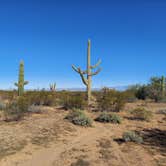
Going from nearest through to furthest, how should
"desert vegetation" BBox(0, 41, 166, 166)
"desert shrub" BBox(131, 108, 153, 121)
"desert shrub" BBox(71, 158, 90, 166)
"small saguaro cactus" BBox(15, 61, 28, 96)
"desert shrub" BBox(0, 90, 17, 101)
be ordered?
"desert shrub" BBox(71, 158, 90, 166) < "desert vegetation" BBox(0, 41, 166, 166) < "desert shrub" BBox(131, 108, 153, 121) < "desert shrub" BBox(0, 90, 17, 101) < "small saguaro cactus" BBox(15, 61, 28, 96)

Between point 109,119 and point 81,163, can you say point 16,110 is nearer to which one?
point 109,119

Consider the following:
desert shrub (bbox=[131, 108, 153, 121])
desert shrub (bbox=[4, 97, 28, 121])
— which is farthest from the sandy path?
desert shrub (bbox=[131, 108, 153, 121])

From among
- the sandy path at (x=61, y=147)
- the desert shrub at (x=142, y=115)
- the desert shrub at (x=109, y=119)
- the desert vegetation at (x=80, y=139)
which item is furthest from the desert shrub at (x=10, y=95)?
the sandy path at (x=61, y=147)

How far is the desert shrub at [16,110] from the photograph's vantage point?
1001 centimetres

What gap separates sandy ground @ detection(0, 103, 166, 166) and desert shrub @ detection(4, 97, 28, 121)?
2.51 feet

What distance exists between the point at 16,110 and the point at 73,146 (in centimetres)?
478

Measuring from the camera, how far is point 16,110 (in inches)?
412

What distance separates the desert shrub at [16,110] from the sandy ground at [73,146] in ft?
2.51

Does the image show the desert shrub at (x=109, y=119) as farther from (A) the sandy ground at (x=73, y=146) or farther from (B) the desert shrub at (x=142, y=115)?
(B) the desert shrub at (x=142, y=115)

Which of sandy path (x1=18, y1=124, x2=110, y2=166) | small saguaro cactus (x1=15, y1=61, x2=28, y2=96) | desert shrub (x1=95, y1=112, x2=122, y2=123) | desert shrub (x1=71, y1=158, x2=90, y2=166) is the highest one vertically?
small saguaro cactus (x1=15, y1=61, x2=28, y2=96)

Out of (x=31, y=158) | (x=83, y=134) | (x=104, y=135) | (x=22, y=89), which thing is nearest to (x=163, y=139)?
(x=104, y=135)

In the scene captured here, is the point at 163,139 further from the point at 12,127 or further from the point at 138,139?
the point at 12,127

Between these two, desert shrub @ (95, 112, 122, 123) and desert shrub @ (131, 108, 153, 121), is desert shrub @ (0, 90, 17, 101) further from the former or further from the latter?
desert shrub @ (131, 108, 153, 121)

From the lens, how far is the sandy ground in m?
5.50
